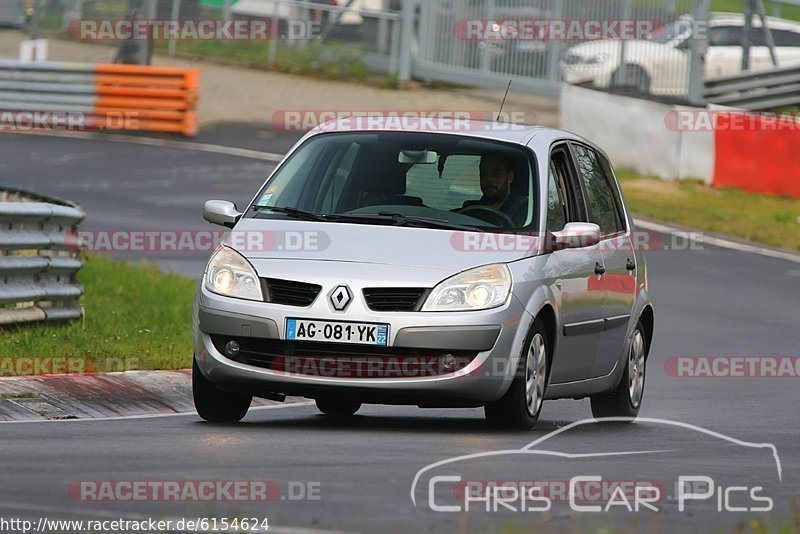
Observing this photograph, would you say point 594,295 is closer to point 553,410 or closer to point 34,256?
point 553,410

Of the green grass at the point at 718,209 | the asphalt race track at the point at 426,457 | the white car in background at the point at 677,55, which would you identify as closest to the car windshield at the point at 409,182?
the asphalt race track at the point at 426,457

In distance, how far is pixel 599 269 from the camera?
1032 cm

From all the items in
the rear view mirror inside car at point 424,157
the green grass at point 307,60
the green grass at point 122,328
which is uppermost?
the rear view mirror inside car at point 424,157

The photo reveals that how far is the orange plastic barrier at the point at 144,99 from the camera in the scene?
31.8m

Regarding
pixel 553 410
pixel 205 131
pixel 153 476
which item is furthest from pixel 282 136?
pixel 153 476

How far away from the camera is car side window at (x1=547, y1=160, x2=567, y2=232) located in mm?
9930

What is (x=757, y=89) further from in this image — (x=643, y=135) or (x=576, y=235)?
(x=576, y=235)

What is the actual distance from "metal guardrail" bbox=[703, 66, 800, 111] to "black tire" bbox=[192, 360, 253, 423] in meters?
23.3

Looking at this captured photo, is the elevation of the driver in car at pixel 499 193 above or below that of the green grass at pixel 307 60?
above

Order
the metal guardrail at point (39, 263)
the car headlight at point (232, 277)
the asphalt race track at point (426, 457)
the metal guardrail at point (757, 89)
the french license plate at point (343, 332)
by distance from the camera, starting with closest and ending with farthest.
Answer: the asphalt race track at point (426, 457)
the french license plate at point (343, 332)
the car headlight at point (232, 277)
the metal guardrail at point (39, 263)
the metal guardrail at point (757, 89)

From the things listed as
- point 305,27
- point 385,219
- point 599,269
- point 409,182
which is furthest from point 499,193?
point 305,27

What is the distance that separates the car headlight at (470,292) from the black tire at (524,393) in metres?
0.30

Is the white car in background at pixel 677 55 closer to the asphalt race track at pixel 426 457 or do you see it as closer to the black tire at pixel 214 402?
the asphalt race track at pixel 426 457

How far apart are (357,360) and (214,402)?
1.03m
